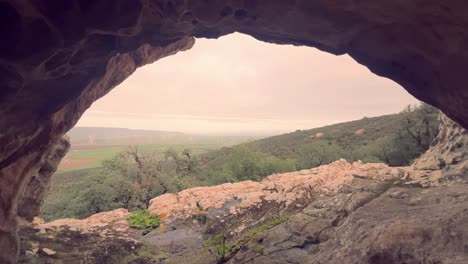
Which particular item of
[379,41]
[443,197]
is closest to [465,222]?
[443,197]

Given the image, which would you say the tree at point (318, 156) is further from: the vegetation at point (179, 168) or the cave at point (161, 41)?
the cave at point (161, 41)

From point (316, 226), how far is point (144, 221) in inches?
527

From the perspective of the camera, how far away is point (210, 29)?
1257 cm

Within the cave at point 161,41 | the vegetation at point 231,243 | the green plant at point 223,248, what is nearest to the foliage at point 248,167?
the vegetation at point 231,243

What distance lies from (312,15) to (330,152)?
4180 centimetres

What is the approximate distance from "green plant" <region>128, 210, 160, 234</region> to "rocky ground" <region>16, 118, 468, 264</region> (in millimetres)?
497

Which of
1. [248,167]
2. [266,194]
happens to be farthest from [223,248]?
[248,167]

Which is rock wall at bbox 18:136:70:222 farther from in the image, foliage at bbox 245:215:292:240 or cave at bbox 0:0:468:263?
foliage at bbox 245:215:292:240

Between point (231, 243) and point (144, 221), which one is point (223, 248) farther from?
point (144, 221)

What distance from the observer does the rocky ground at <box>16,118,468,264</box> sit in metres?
8.16

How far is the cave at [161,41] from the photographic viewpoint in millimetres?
8305

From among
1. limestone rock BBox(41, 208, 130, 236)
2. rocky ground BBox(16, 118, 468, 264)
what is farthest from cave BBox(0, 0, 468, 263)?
limestone rock BBox(41, 208, 130, 236)

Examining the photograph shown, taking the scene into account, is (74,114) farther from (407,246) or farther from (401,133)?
(401,133)

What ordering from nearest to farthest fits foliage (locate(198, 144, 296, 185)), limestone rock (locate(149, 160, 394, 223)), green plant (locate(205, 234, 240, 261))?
green plant (locate(205, 234, 240, 261)), limestone rock (locate(149, 160, 394, 223)), foliage (locate(198, 144, 296, 185))
